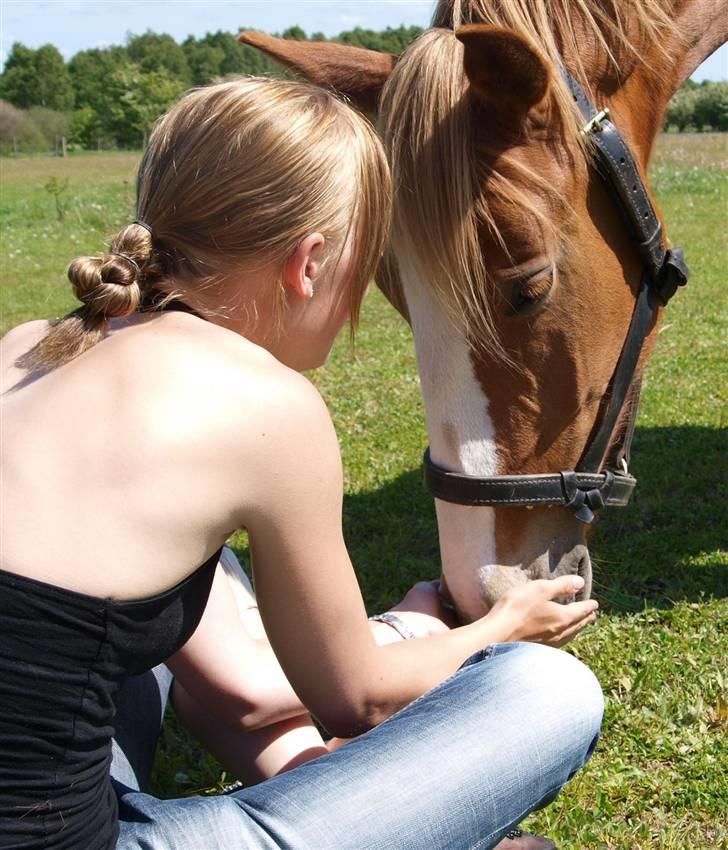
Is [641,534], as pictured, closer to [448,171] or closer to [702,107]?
[448,171]

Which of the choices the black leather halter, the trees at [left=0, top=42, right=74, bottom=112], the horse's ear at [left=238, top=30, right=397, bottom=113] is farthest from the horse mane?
the trees at [left=0, top=42, right=74, bottom=112]

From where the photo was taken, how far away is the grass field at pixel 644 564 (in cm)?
223

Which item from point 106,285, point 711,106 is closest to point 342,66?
point 106,285

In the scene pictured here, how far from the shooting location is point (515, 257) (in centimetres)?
213

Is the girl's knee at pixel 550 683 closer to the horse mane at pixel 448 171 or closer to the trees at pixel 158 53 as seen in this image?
the horse mane at pixel 448 171

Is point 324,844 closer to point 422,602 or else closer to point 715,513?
point 422,602

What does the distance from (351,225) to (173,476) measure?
56cm

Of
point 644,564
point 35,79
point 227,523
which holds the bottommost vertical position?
point 644,564

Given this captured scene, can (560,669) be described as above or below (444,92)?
below

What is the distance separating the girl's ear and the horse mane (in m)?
0.54

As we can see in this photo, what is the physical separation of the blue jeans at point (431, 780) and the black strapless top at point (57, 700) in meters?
0.14

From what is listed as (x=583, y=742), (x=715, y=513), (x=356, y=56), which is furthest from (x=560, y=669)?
(x=715, y=513)

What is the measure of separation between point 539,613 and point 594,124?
1.14 meters

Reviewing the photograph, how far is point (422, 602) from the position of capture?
2.32m
